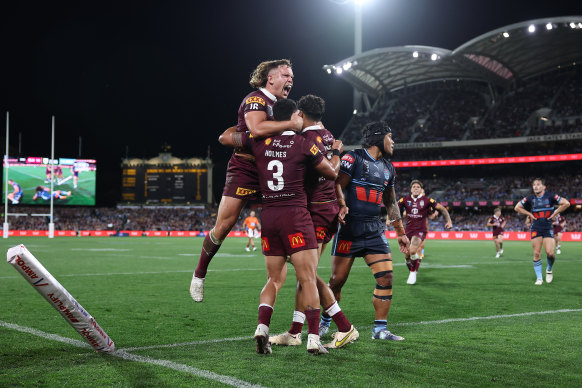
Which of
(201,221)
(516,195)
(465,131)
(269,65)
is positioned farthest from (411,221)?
(201,221)

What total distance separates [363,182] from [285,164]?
1.44 meters

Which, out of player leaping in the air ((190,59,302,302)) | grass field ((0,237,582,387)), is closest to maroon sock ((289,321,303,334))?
grass field ((0,237,582,387))

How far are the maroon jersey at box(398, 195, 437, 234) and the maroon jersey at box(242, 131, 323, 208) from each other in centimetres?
864

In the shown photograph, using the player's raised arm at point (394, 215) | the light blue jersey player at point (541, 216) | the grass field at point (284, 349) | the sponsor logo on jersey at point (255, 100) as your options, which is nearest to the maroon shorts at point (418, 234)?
the grass field at point (284, 349)

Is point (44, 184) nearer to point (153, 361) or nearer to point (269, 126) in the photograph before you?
point (153, 361)

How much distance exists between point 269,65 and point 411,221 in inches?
346

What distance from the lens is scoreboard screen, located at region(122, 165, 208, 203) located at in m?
70.6

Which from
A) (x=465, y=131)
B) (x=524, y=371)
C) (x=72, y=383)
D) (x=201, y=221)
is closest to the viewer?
(x=72, y=383)

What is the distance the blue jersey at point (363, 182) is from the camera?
621 centimetres

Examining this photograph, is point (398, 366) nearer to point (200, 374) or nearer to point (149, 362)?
point (200, 374)

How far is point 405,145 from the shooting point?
59.6 metres

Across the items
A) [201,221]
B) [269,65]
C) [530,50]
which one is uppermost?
[530,50]

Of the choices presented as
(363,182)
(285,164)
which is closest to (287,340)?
(285,164)

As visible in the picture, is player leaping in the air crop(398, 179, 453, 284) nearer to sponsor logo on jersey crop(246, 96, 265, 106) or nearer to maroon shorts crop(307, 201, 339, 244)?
maroon shorts crop(307, 201, 339, 244)
